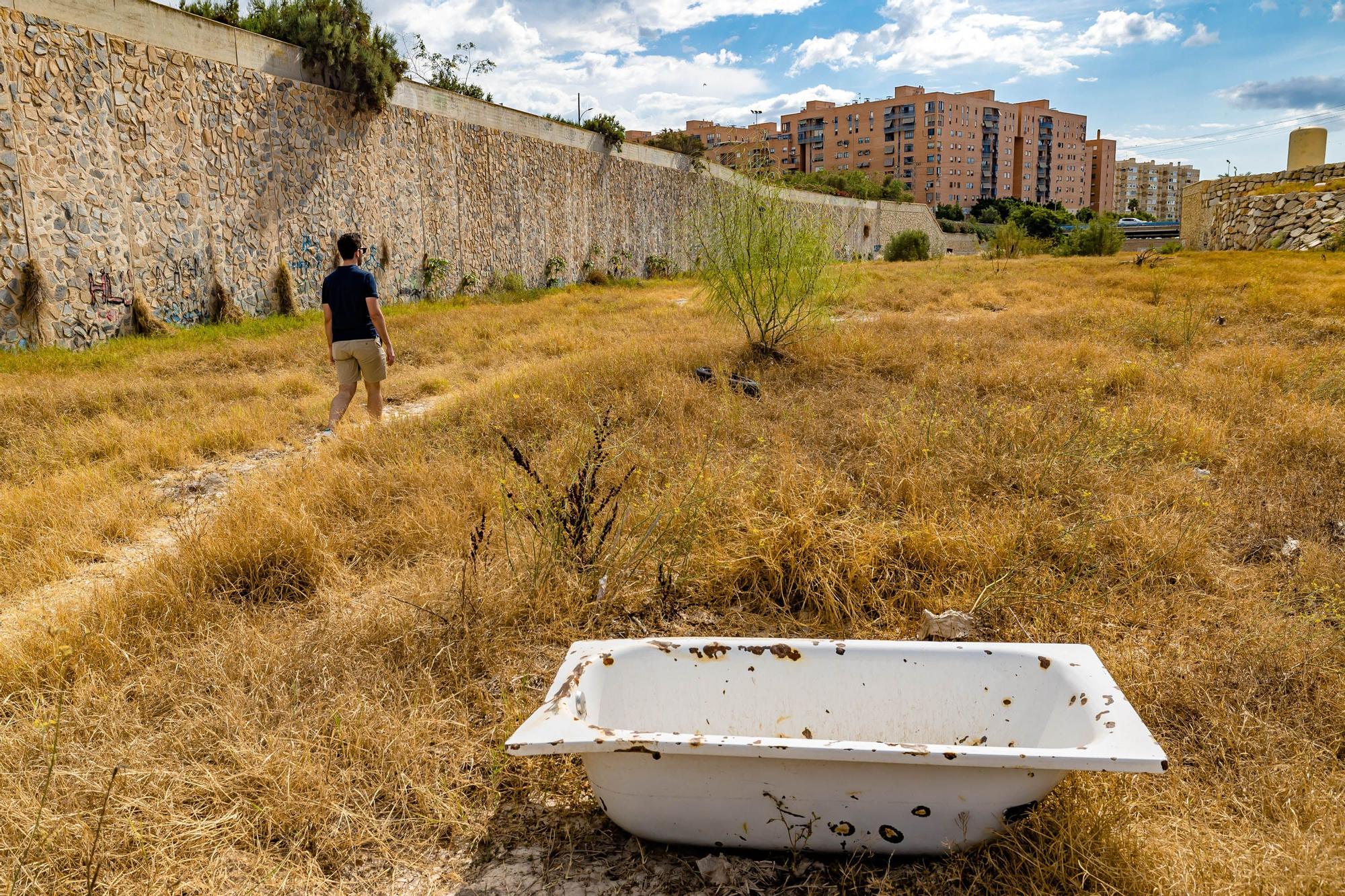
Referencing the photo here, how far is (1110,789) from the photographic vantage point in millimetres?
2217

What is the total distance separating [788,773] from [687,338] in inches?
323

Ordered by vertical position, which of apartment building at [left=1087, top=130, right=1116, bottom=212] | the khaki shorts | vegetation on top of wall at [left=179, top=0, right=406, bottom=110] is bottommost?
the khaki shorts

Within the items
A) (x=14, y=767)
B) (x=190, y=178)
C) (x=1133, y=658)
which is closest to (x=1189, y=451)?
(x=1133, y=658)

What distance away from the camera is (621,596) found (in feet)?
11.4

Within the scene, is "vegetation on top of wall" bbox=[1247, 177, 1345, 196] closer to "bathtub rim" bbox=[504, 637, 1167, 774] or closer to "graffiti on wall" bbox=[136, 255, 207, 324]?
"bathtub rim" bbox=[504, 637, 1167, 774]

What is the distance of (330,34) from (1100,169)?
113 meters

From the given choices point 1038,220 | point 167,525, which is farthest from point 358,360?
point 1038,220

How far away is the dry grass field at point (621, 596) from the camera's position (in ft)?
6.84

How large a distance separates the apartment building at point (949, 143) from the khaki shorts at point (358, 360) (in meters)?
82.9

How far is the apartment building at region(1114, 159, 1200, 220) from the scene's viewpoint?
414 feet

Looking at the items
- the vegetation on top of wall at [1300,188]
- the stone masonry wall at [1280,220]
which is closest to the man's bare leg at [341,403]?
the stone masonry wall at [1280,220]

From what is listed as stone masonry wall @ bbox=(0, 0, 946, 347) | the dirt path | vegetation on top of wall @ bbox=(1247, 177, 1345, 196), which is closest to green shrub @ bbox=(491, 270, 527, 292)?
stone masonry wall @ bbox=(0, 0, 946, 347)

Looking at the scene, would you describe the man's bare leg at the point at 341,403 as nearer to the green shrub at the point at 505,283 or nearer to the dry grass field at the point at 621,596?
the dry grass field at the point at 621,596

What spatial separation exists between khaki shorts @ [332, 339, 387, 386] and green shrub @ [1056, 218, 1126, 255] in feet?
84.9
